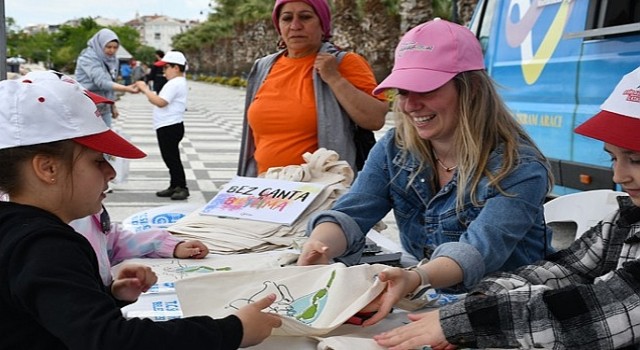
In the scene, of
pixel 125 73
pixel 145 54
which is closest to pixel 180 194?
pixel 125 73

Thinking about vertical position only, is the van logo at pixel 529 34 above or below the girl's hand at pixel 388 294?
above

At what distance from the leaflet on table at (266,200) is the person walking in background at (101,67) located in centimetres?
440

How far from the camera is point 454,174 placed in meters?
2.14

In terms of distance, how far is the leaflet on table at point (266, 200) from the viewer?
256 centimetres

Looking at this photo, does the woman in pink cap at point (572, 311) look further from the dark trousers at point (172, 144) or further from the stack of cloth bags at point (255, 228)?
the dark trousers at point (172, 144)

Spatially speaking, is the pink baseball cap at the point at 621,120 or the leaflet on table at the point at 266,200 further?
the leaflet on table at the point at 266,200

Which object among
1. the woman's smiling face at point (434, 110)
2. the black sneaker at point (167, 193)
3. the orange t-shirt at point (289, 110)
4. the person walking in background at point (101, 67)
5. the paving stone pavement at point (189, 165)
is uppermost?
the woman's smiling face at point (434, 110)

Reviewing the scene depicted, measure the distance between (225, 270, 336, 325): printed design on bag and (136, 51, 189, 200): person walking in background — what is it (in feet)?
17.0

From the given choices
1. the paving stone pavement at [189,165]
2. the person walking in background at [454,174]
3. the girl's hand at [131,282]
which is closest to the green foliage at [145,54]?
the paving stone pavement at [189,165]

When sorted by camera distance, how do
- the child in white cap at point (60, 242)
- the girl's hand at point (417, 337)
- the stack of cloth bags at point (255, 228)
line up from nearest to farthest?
the child in white cap at point (60, 242) < the girl's hand at point (417, 337) < the stack of cloth bags at point (255, 228)

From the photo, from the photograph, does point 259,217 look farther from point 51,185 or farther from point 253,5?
point 253,5

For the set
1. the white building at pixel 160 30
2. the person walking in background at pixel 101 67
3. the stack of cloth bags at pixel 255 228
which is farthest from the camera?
the white building at pixel 160 30

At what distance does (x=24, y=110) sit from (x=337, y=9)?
76.4ft

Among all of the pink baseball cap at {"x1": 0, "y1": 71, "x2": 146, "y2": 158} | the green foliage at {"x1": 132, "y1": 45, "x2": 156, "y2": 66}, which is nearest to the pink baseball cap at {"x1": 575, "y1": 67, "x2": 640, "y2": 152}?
the pink baseball cap at {"x1": 0, "y1": 71, "x2": 146, "y2": 158}
